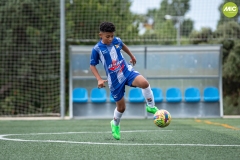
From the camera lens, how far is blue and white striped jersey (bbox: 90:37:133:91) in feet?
25.9

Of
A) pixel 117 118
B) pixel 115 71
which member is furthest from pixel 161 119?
pixel 115 71

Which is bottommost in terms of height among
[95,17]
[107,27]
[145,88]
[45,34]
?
[145,88]

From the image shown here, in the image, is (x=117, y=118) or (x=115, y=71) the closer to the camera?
(x=115, y=71)

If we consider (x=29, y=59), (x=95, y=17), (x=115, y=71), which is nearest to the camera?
(x=115, y=71)

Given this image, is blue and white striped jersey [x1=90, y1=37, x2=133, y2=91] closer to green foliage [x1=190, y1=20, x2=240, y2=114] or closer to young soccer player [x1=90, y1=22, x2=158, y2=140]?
young soccer player [x1=90, y1=22, x2=158, y2=140]

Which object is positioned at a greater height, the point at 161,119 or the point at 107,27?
the point at 107,27

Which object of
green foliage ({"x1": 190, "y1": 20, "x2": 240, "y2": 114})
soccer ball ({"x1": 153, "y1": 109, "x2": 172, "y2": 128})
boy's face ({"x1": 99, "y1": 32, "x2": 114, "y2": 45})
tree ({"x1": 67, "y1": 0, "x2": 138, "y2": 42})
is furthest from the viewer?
green foliage ({"x1": 190, "y1": 20, "x2": 240, "y2": 114})

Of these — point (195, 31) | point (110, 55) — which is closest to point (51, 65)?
point (195, 31)

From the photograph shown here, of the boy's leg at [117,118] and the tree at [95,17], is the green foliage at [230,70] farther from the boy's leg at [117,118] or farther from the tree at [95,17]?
the boy's leg at [117,118]

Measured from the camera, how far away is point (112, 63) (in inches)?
314

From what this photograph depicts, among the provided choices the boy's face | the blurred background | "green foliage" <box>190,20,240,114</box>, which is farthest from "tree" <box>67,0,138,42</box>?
the boy's face

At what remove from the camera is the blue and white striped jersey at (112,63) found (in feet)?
25.9

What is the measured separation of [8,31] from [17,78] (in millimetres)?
2157

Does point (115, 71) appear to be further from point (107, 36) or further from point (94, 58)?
point (107, 36)
